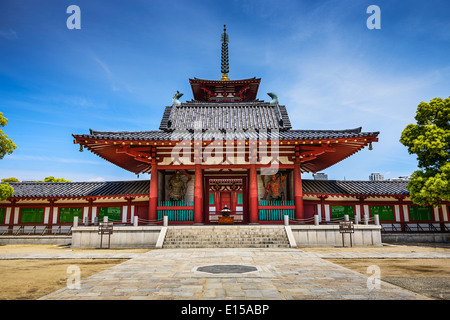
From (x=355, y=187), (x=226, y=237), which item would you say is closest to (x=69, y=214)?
(x=226, y=237)

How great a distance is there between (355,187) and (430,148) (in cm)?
601

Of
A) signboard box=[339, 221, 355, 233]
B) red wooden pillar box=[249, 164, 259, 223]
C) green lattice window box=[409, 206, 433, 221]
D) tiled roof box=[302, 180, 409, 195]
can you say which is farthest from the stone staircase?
green lattice window box=[409, 206, 433, 221]

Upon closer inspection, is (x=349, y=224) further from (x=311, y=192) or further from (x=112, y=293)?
(x=112, y=293)

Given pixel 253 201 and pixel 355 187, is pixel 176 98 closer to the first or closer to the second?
pixel 253 201

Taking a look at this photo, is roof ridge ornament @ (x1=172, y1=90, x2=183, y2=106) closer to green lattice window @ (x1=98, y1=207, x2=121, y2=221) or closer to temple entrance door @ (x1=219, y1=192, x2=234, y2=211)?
green lattice window @ (x1=98, y1=207, x2=121, y2=221)

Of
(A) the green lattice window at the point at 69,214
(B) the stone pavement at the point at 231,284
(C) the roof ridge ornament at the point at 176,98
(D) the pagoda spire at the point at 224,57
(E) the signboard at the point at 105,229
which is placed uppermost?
(D) the pagoda spire at the point at 224,57

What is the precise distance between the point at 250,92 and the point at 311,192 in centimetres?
1390

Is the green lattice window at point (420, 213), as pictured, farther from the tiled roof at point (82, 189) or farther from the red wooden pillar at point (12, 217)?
the red wooden pillar at point (12, 217)

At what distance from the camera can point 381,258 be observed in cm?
1002

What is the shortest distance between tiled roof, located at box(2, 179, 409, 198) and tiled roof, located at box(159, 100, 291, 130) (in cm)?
492

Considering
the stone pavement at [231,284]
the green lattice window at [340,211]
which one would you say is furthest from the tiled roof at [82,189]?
the green lattice window at [340,211]

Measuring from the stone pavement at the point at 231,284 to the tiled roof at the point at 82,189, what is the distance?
12.8 meters

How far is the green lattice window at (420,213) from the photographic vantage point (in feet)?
65.9

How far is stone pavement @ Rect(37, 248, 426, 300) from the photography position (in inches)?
191
